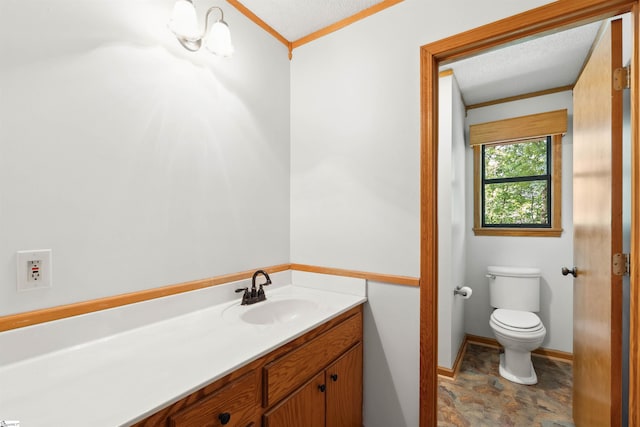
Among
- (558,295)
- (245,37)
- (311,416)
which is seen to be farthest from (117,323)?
(558,295)

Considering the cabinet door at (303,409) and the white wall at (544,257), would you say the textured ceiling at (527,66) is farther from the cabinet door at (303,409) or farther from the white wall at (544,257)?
the cabinet door at (303,409)

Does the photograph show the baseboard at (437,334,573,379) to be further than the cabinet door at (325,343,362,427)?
Yes

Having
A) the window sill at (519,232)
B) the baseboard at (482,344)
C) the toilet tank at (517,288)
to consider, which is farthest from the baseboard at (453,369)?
the window sill at (519,232)

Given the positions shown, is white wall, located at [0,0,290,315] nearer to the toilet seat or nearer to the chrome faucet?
the chrome faucet

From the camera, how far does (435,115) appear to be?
1.44 meters

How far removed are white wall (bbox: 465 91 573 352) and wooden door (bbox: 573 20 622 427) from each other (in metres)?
1.09

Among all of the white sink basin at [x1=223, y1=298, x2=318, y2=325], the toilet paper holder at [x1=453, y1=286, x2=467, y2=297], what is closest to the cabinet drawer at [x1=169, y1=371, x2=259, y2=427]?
the white sink basin at [x1=223, y1=298, x2=318, y2=325]

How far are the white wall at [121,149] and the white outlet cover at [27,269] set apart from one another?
16 mm

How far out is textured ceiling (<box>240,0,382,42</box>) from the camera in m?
1.55

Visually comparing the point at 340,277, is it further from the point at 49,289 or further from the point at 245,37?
the point at 245,37

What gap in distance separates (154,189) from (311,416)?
1156 millimetres

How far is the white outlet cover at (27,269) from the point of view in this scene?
2.89 ft

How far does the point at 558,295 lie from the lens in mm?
2641

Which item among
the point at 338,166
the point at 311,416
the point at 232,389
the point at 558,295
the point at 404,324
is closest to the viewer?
the point at 232,389
